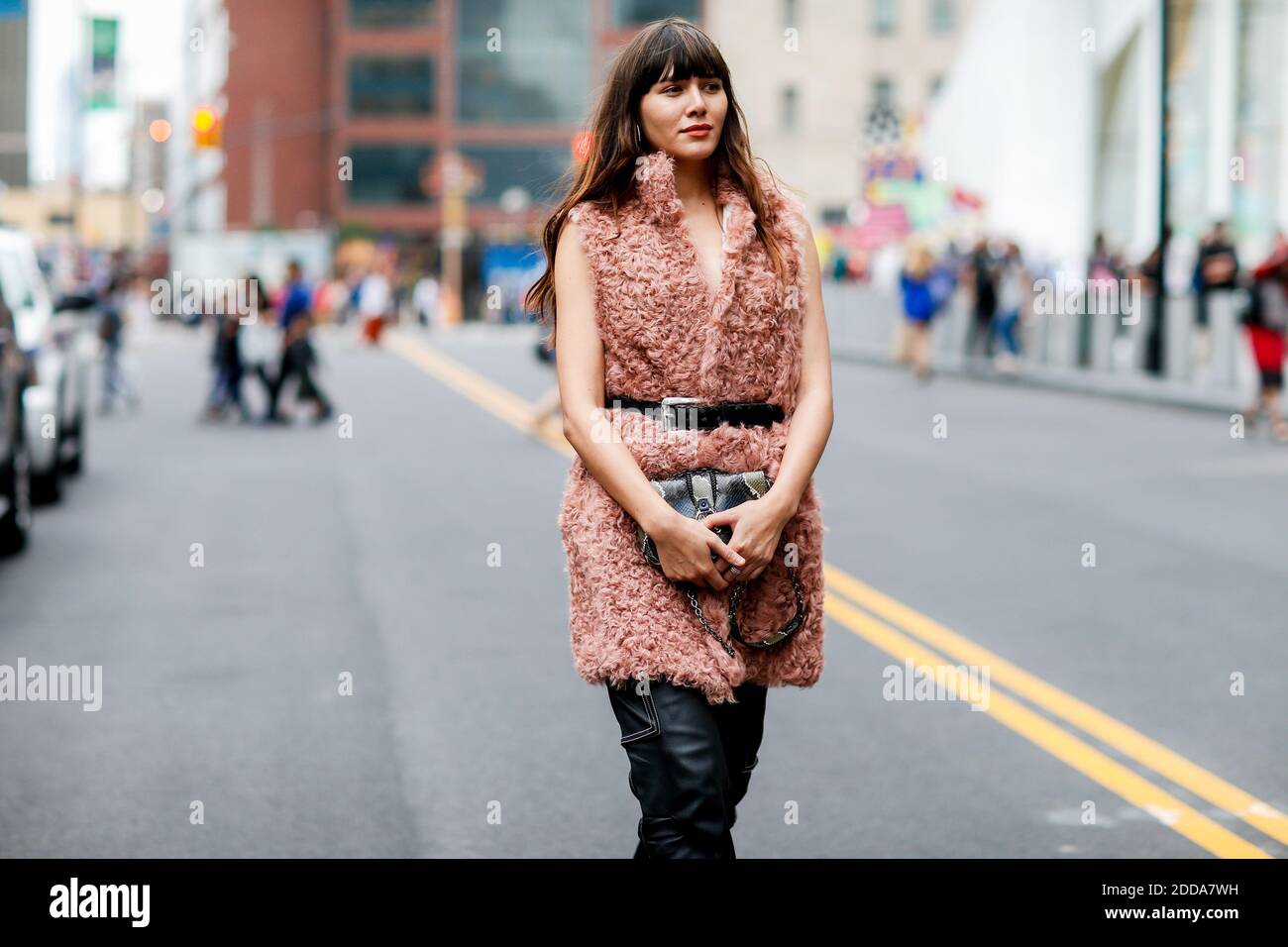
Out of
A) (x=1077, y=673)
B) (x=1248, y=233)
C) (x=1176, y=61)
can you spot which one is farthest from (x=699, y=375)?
(x=1176, y=61)

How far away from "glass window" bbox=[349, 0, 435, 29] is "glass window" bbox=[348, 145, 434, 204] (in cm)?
554

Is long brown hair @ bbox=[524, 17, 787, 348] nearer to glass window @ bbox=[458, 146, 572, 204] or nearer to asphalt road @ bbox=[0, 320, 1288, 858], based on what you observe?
asphalt road @ bbox=[0, 320, 1288, 858]

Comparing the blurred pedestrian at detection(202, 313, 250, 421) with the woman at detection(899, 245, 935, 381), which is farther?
the woman at detection(899, 245, 935, 381)

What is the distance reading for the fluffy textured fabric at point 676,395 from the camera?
3.42m

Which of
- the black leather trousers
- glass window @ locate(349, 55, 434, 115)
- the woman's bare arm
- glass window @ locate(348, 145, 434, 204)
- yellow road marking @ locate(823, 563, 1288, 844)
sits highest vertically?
glass window @ locate(349, 55, 434, 115)

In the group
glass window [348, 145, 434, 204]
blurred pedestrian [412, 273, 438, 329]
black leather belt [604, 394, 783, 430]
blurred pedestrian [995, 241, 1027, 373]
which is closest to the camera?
black leather belt [604, 394, 783, 430]

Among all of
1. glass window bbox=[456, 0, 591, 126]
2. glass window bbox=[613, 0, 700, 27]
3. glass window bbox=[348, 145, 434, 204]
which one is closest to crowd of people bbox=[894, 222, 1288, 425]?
glass window bbox=[456, 0, 591, 126]

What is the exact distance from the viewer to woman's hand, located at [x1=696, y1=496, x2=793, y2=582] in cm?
338

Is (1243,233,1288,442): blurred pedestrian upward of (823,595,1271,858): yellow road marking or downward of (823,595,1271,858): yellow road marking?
upward

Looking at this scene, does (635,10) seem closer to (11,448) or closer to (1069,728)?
(11,448)

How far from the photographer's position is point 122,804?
18.8ft

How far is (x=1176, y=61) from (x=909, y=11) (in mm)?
40916

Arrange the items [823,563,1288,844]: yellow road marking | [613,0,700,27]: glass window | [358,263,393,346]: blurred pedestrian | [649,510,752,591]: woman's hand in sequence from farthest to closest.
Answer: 1. [613,0,700,27]: glass window
2. [358,263,393,346]: blurred pedestrian
3. [823,563,1288,844]: yellow road marking
4. [649,510,752,591]: woman's hand
